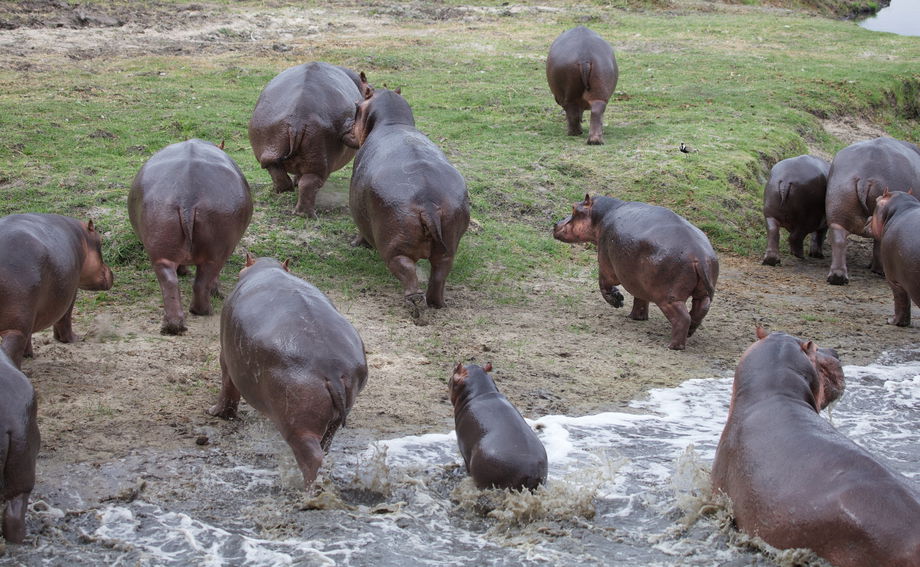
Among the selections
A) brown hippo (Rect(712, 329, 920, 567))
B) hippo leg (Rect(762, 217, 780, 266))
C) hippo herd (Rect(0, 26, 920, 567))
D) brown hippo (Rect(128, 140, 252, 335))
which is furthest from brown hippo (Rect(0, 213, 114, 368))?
hippo leg (Rect(762, 217, 780, 266))

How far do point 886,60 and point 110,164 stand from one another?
50.1ft

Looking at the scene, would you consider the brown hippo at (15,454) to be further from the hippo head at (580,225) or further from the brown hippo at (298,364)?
the hippo head at (580,225)

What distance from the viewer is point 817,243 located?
1077 centimetres

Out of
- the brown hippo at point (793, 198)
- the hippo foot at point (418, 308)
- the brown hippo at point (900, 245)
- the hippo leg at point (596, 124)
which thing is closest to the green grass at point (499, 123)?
the hippo leg at point (596, 124)

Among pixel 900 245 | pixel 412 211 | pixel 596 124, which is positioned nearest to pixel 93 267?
pixel 412 211

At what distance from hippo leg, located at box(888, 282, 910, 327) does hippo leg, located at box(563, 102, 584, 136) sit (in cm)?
521

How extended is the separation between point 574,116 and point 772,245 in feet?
11.5

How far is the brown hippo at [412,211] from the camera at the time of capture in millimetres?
7246

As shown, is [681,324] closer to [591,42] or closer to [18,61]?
[591,42]

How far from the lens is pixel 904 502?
393 centimetres

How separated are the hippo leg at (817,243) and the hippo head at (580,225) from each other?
346 cm

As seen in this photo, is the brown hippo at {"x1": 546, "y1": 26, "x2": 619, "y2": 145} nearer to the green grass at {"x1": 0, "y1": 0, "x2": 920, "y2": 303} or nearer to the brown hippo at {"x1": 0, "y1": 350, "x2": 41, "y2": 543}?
the green grass at {"x1": 0, "y1": 0, "x2": 920, "y2": 303}

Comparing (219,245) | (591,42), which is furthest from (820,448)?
(591,42)

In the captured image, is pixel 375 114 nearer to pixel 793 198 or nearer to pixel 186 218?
pixel 186 218
